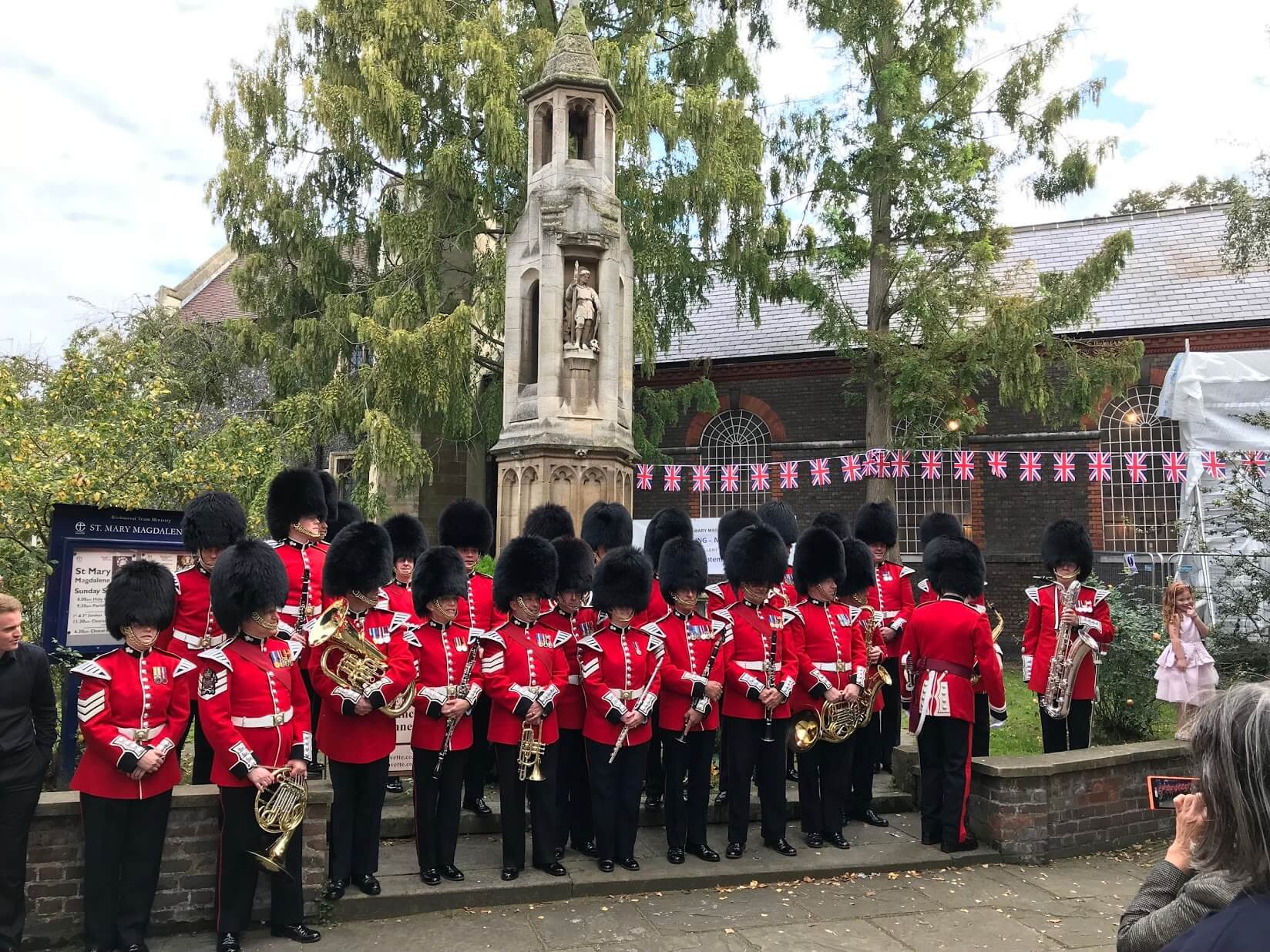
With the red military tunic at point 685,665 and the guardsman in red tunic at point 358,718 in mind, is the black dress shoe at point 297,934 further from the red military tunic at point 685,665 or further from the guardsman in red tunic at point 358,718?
the red military tunic at point 685,665

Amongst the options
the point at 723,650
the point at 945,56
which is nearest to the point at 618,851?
the point at 723,650

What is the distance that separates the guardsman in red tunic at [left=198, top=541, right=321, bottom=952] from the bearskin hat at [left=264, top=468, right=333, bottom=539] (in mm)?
1647

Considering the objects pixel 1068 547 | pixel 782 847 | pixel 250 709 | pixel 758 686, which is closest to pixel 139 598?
pixel 250 709

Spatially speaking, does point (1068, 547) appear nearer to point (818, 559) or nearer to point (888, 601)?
point (888, 601)

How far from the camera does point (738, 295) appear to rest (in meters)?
17.2

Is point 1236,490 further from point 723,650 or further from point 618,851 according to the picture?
point 618,851

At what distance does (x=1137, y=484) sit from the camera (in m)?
17.9

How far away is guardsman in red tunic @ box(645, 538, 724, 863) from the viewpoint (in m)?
6.16

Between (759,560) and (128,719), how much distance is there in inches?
155

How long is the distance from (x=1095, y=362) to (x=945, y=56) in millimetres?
5714

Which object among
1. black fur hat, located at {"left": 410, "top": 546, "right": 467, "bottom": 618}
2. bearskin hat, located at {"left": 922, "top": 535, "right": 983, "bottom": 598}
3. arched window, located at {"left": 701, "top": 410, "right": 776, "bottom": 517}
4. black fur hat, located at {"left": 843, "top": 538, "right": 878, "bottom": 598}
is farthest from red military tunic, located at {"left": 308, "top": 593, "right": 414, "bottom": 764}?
arched window, located at {"left": 701, "top": 410, "right": 776, "bottom": 517}

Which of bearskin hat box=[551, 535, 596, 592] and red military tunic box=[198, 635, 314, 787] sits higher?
bearskin hat box=[551, 535, 596, 592]

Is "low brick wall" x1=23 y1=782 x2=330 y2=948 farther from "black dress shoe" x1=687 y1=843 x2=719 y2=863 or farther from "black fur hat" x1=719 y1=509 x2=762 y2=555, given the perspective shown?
"black fur hat" x1=719 y1=509 x2=762 y2=555

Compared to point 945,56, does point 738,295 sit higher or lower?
lower
